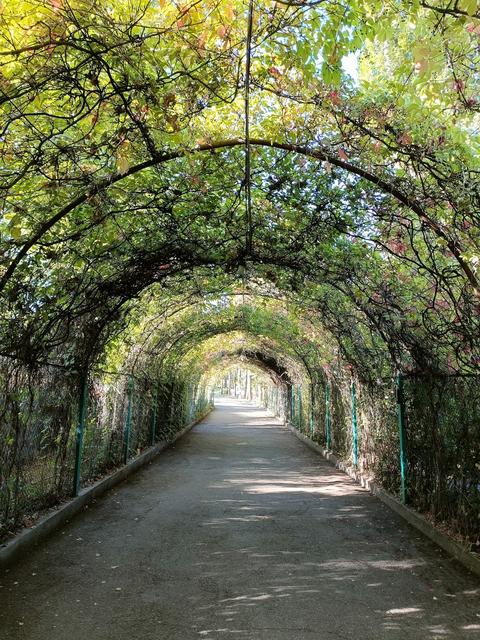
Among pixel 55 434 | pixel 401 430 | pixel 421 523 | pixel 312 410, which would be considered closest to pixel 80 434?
pixel 55 434

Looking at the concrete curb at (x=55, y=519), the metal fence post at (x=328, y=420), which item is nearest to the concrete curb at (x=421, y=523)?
the metal fence post at (x=328, y=420)

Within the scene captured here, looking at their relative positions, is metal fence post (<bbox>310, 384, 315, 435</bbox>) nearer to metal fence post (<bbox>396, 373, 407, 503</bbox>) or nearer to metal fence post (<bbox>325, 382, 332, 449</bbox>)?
metal fence post (<bbox>325, 382, 332, 449</bbox>)

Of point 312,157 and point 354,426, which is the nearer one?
point 312,157

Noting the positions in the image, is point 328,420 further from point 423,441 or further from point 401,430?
point 423,441

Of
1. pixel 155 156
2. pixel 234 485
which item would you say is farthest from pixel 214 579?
pixel 234 485

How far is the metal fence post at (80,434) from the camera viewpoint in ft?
23.1

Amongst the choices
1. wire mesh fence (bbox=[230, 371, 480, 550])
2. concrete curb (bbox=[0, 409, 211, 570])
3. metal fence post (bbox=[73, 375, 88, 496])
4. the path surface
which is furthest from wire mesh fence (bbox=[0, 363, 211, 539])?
wire mesh fence (bbox=[230, 371, 480, 550])

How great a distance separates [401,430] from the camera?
710cm

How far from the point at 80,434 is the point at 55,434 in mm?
746

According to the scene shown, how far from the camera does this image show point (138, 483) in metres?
9.21

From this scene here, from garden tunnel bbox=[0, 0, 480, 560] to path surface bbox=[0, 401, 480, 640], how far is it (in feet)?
2.25

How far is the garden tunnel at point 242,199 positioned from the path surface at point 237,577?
0.68m

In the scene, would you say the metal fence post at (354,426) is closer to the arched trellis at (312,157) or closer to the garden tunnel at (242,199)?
the garden tunnel at (242,199)

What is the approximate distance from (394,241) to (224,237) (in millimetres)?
2126
